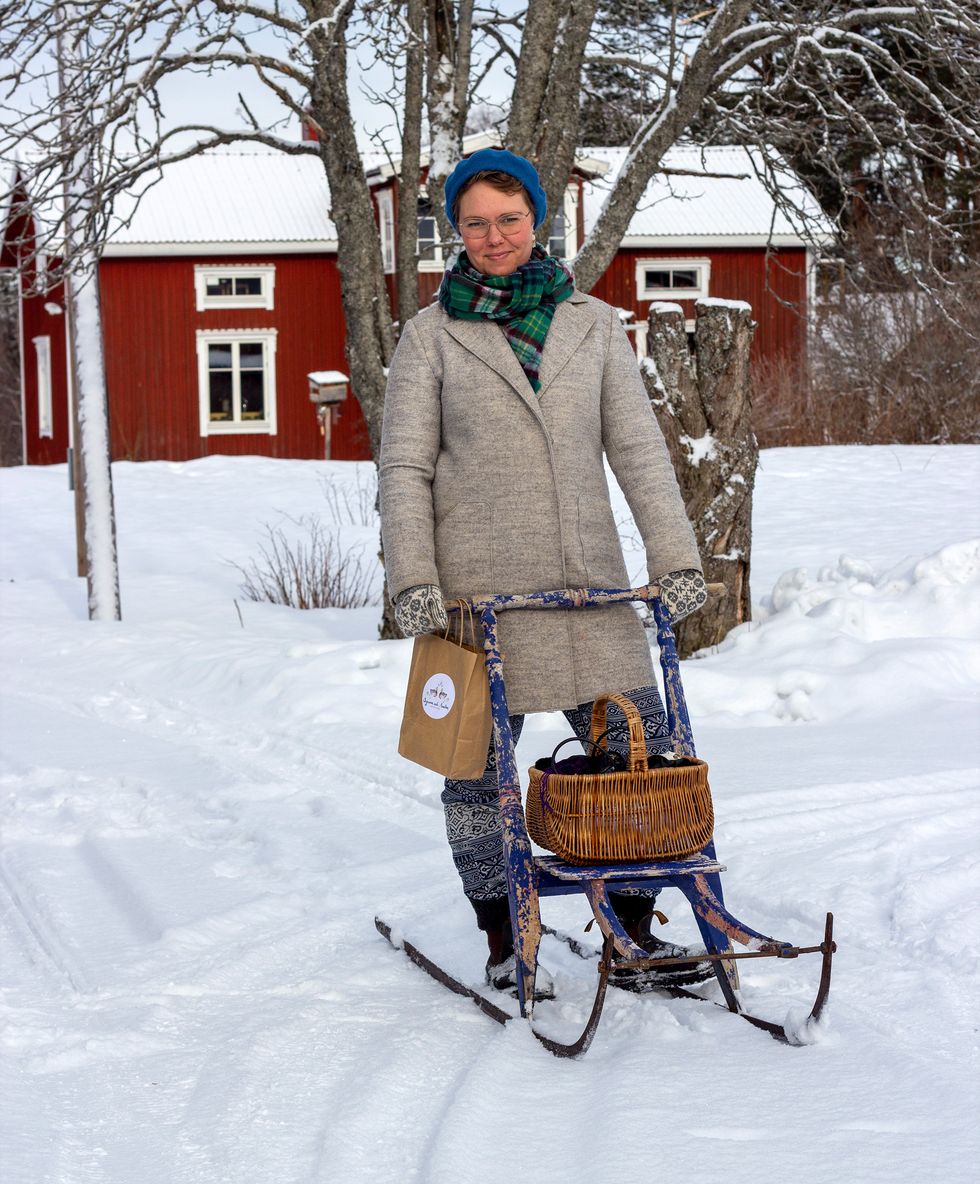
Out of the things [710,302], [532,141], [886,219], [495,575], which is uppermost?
[886,219]

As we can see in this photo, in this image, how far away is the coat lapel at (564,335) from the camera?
3678 mm

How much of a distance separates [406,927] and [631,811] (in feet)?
4.46

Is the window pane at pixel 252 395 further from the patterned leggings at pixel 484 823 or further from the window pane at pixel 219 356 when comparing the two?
the patterned leggings at pixel 484 823

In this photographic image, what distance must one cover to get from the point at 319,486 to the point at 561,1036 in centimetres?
1591

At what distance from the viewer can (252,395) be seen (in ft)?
85.0

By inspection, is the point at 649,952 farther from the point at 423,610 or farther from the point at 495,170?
the point at 495,170

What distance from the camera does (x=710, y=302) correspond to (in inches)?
321

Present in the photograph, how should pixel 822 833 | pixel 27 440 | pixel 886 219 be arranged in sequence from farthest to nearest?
pixel 27 440, pixel 886 219, pixel 822 833

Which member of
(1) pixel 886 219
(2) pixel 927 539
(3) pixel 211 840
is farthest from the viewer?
(1) pixel 886 219

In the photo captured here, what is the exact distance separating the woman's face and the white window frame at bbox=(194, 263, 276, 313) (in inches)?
889

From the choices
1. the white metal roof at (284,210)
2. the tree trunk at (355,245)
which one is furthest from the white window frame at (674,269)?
the tree trunk at (355,245)

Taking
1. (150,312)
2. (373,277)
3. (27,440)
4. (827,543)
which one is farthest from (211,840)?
(27,440)

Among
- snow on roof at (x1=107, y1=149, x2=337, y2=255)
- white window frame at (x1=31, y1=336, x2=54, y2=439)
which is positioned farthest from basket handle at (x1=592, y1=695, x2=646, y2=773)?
white window frame at (x1=31, y1=336, x2=54, y2=439)

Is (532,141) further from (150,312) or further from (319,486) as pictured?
(150,312)
